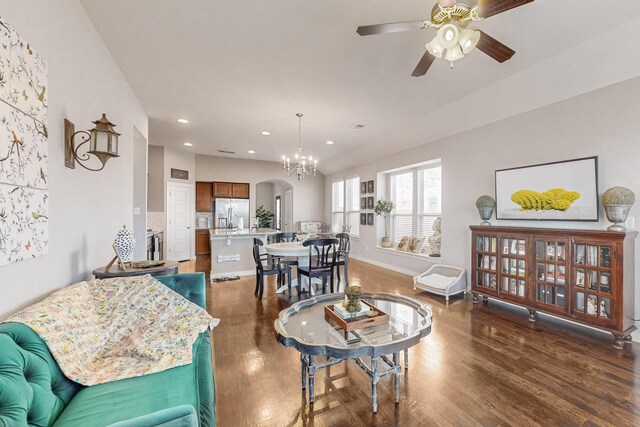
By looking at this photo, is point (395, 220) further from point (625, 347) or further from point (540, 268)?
point (625, 347)

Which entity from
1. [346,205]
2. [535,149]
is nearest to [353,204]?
[346,205]

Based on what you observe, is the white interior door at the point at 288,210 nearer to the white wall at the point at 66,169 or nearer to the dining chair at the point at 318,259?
the dining chair at the point at 318,259

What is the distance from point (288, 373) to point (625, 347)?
124 inches

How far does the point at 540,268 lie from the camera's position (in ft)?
10.0

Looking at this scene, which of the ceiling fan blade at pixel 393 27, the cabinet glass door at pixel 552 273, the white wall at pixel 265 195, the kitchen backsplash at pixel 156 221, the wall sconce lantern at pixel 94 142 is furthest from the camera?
the white wall at pixel 265 195

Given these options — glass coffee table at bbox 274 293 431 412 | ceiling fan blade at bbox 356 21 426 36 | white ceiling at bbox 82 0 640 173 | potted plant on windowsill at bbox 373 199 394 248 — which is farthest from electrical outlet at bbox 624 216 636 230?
potted plant on windowsill at bbox 373 199 394 248

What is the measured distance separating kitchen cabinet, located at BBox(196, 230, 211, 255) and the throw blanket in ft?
20.6

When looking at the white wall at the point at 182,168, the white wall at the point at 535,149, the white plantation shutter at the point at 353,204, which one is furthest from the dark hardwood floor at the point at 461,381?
the white wall at the point at 182,168

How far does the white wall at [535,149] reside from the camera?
2639 millimetres

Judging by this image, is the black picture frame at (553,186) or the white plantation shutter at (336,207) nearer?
the black picture frame at (553,186)

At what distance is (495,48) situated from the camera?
200 centimetres

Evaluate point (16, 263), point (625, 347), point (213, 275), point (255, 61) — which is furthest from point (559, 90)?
point (213, 275)

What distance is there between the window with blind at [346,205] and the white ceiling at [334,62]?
3.09 meters

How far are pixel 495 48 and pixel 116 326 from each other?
323 cm
